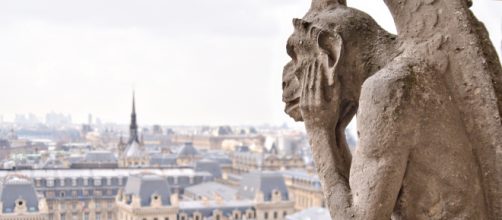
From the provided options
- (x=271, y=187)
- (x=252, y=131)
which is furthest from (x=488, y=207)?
(x=252, y=131)

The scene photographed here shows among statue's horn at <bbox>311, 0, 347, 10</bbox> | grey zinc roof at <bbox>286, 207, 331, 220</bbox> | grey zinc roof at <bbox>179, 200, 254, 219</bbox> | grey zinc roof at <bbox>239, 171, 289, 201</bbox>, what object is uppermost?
statue's horn at <bbox>311, 0, 347, 10</bbox>

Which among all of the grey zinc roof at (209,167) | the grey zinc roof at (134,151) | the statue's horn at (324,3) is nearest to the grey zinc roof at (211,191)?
the grey zinc roof at (209,167)

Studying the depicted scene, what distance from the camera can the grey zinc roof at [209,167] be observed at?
1396 inches

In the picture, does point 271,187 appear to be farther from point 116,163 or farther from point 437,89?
point 437,89

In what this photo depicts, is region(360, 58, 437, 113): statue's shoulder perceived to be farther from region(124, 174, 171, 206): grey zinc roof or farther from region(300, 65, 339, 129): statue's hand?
region(124, 174, 171, 206): grey zinc roof

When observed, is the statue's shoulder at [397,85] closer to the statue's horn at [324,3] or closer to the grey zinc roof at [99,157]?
the statue's horn at [324,3]

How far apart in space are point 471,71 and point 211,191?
27.4 metres

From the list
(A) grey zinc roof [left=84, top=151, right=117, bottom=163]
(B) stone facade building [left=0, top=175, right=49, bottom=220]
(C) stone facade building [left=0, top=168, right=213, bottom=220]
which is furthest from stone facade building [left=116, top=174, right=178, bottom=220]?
(A) grey zinc roof [left=84, top=151, right=117, bottom=163]

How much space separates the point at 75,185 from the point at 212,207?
684cm

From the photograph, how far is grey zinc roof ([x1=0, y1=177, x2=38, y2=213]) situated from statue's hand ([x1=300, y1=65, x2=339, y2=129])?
848 inches

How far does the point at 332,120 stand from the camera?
155 centimetres

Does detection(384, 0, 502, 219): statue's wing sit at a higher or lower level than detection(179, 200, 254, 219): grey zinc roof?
higher

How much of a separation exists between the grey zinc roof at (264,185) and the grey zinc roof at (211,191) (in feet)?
1.94

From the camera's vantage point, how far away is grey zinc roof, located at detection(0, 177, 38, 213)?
70.1 feet
